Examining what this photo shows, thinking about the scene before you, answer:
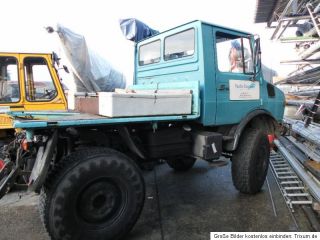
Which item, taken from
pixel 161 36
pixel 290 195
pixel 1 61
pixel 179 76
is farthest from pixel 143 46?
pixel 290 195

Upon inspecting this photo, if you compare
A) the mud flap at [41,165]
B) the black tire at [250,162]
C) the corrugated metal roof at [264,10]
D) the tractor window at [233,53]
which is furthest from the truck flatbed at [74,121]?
the corrugated metal roof at [264,10]

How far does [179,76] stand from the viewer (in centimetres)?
433

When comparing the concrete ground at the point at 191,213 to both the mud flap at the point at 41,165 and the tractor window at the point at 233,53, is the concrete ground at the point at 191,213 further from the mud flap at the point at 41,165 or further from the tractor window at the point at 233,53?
the tractor window at the point at 233,53

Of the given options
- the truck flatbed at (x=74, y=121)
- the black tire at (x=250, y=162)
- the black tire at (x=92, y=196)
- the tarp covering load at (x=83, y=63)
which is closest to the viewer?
the truck flatbed at (x=74, y=121)

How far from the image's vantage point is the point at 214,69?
4051mm

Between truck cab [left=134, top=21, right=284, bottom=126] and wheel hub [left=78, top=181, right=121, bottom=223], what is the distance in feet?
5.00

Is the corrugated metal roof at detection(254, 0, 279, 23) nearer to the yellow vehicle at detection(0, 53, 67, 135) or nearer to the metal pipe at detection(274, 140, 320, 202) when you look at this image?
the metal pipe at detection(274, 140, 320, 202)

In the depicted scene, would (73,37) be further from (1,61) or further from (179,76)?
(179,76)

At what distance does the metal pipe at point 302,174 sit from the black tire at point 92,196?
2.24 m

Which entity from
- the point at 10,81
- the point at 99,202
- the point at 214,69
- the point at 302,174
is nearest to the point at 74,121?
the point at 99,202

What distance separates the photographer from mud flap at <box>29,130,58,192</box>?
2.80 metres

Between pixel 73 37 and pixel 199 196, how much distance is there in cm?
460

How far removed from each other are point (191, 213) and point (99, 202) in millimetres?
1413

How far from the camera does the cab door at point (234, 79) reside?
165 inches
